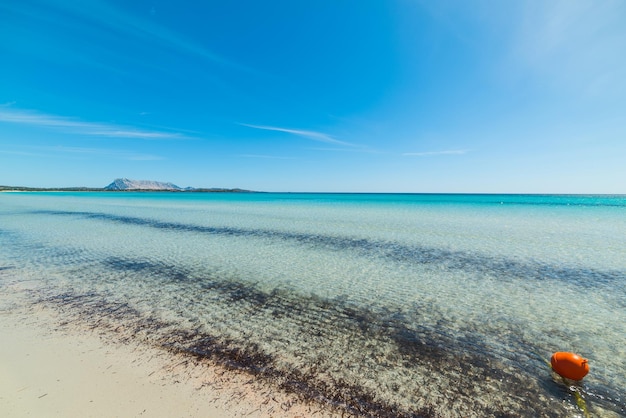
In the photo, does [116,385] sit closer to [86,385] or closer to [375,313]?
[86,385]

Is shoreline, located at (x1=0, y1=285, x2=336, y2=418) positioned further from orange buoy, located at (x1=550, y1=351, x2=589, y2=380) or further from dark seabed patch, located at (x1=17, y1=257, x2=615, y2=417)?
orange buoy, located at (x1=550, y1=351, x2=589, y2=380)

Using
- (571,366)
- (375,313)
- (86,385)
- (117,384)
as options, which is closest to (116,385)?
(117,384)

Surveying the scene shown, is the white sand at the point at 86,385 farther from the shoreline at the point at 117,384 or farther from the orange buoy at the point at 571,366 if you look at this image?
the orange buoy at the point at 571,366

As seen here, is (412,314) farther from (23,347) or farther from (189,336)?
(23,347)

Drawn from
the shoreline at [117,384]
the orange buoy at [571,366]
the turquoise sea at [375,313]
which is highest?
the orange buoy at [571,366]

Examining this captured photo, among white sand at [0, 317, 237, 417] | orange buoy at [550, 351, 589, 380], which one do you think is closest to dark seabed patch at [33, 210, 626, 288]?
orange buoy at [550, 351, 589, 380]

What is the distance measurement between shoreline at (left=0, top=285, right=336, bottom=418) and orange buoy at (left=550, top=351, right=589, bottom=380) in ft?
12.6

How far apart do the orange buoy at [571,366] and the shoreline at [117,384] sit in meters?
3.85

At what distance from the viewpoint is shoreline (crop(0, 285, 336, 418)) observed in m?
3.53

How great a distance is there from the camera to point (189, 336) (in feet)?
17.7

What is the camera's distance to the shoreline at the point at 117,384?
3525 mm

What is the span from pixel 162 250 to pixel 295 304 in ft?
31.1

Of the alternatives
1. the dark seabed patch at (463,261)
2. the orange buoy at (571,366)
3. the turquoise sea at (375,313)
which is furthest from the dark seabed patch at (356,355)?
the dark seabed patch at (463,261)

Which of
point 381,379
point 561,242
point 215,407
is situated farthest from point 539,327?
point 561,242
